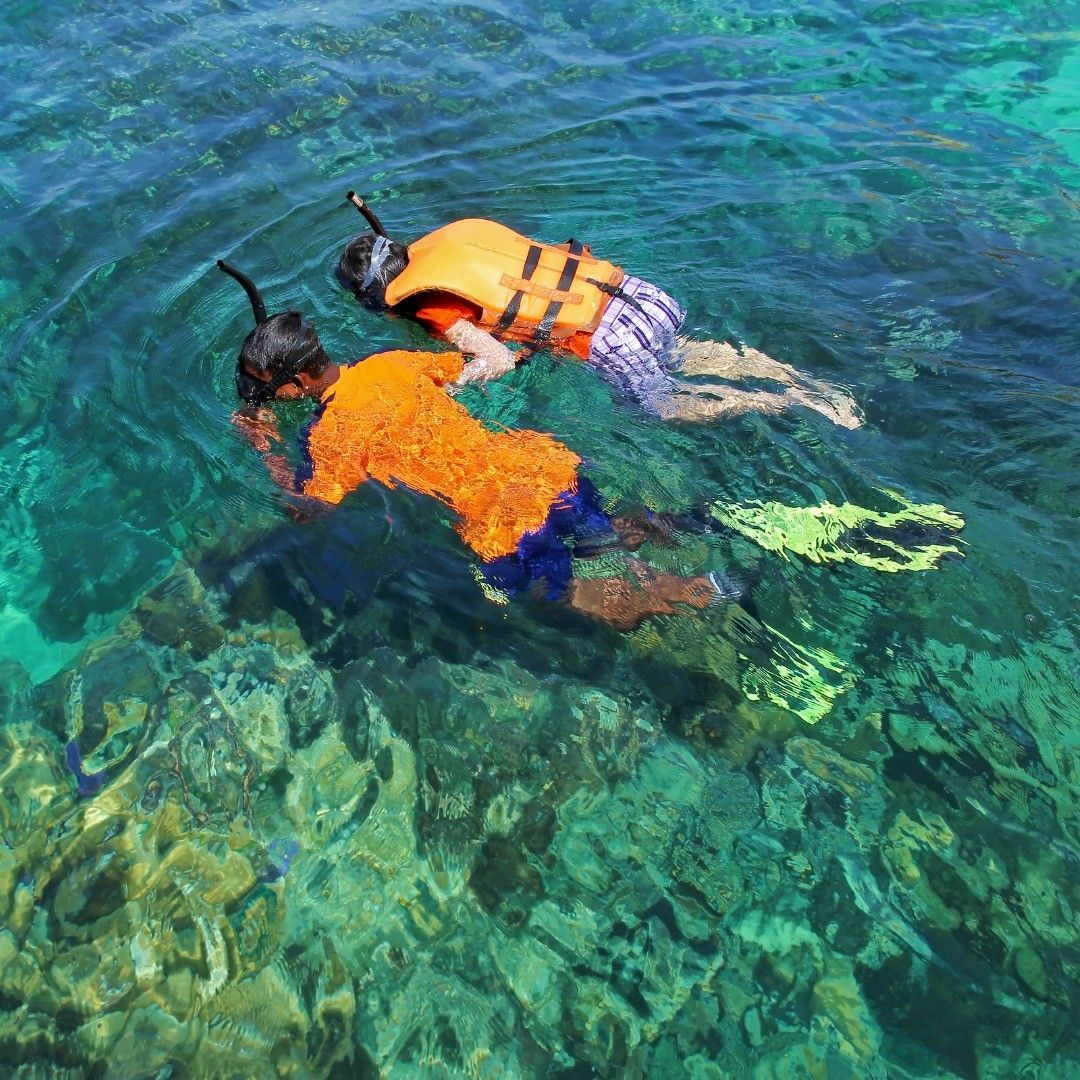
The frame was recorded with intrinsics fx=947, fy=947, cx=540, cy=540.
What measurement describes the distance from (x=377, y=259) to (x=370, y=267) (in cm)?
6

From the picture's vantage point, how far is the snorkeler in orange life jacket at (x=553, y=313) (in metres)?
5.36

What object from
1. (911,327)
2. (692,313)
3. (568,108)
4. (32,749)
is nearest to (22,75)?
(568,108)

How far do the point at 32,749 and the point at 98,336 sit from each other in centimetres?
330

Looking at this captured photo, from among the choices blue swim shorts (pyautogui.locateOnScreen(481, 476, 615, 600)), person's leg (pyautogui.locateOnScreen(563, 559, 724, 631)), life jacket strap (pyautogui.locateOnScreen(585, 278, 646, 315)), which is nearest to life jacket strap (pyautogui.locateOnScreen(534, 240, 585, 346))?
life jacket strap (pyautogui.locateOnScreen(585, 278, 646, 315))

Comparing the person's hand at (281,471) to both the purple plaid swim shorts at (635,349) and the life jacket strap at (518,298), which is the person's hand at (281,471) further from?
the purple plaid swim shorts at (635,349)

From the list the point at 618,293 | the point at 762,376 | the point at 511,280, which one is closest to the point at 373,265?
the point at 511,280

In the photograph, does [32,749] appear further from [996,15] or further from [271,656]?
[996,15]

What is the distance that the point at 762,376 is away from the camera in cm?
566

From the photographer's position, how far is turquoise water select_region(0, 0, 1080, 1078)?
132 inches

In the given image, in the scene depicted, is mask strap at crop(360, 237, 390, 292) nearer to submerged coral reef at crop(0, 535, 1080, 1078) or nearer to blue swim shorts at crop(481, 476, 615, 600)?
blue swim shorts at crop(481, 476, 615, 600)

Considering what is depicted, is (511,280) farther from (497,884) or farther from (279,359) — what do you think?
(497,884)

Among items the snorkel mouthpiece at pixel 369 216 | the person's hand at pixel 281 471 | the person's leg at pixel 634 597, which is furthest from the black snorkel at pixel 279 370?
the person's leg at pixel 634 597

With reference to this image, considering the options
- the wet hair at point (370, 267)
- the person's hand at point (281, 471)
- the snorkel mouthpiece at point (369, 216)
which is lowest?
the person's hand at point (281, 471)

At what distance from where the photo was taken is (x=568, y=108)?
8.87m
